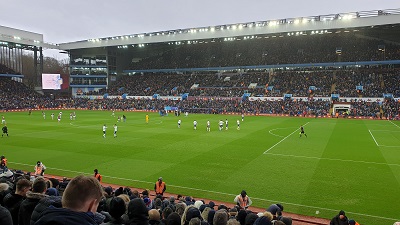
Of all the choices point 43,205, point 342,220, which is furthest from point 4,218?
point 342,220

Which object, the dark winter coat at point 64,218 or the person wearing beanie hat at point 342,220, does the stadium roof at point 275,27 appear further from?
the dark winter coat at point 64,218

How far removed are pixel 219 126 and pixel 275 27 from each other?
113ft

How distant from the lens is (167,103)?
2926 inches

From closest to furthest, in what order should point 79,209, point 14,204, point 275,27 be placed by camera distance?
point 79,209, point 14,204, point 275,27

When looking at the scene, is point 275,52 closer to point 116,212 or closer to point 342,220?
point 342,220

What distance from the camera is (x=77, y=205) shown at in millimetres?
2801

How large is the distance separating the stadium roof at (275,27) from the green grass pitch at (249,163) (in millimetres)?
31576

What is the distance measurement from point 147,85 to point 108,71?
15.2 metres

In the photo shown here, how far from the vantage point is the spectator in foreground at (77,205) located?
2.57 m

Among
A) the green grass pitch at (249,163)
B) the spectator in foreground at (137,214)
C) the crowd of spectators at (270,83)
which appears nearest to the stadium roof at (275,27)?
the crowd of spectators at (270,83)

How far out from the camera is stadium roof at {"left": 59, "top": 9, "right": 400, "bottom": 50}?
5609 centimetres

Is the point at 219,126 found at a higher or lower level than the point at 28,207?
lower

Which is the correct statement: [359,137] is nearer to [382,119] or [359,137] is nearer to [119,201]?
[382,119]

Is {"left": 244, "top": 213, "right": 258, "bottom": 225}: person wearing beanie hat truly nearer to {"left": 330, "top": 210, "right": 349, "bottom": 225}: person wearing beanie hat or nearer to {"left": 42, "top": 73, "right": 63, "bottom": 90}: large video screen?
{"left": 330, "top": 210, "right": 349, "bottom": 225}: person wearing beanie hat
